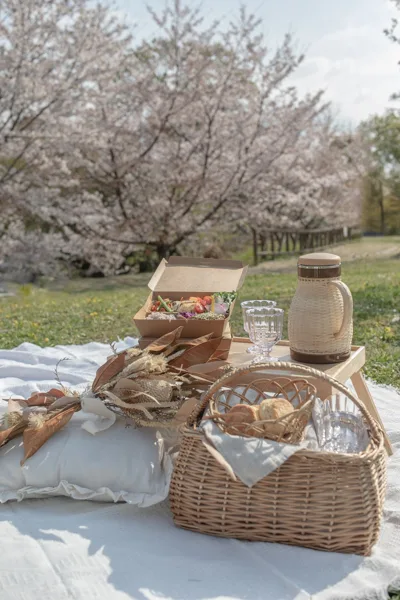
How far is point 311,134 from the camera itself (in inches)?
709

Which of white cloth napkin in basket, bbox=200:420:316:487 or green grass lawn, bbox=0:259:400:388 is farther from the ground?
white cloth napkin in basket, bbox=200:420:316:487

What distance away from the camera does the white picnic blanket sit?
1899 mm

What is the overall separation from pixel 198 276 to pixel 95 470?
4.07ft

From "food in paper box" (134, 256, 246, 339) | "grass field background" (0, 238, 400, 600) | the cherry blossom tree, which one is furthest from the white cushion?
the cherry blossom tree

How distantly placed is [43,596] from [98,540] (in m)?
0.32

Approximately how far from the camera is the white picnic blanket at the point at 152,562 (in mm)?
1899

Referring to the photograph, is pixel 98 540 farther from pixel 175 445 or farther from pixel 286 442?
pixel 286 442

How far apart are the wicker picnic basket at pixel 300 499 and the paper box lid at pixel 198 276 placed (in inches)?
44.0

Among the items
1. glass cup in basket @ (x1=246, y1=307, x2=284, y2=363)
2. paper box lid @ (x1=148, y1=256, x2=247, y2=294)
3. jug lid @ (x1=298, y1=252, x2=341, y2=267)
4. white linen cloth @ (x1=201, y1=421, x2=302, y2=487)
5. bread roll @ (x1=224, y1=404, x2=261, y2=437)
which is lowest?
white linen cloth @ (x1=201, y1=421, x2=302, y2=487)

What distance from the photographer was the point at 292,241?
18828mm

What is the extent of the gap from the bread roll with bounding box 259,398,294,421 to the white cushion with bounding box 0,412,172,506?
0.45 metres

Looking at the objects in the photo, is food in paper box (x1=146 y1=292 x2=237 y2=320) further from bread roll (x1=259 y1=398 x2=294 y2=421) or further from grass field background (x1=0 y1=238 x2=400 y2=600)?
grass field background (x1=0 y1=238 x2=400 y2=600)

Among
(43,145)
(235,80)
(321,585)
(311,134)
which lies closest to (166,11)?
(235,80)

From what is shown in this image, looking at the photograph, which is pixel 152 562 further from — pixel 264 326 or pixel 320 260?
pixel 320 260
